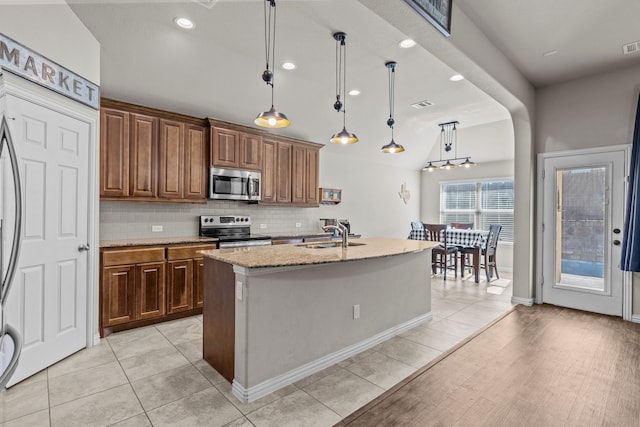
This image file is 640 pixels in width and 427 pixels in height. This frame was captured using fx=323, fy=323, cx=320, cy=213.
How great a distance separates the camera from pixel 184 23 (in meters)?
3.11

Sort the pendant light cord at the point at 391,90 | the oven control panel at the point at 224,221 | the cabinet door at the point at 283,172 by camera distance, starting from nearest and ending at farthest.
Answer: the pendant light cord at the point at 391,90
the oven control panel at the point at 224,221
the cabinet door at the point at 283,172

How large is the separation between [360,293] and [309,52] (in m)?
2.70

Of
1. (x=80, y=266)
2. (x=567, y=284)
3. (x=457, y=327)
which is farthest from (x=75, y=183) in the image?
(x=567, y=284)


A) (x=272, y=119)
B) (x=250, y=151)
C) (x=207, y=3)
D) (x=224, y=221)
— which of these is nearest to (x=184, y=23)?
(x=207, y=3)

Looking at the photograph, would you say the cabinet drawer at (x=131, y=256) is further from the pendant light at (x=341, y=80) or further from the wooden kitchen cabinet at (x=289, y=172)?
the pendant light at (x=341, y=80)

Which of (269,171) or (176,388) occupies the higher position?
(269,171)

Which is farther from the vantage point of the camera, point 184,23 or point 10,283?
point 184,23

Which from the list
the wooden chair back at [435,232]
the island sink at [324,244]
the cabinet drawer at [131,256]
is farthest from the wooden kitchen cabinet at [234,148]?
the wooden chair back at [435,232]

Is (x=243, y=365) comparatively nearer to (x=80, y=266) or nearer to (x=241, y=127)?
(x=80, y=266)

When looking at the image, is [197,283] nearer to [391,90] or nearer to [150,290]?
[150,290]

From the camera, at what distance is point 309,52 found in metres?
3.66

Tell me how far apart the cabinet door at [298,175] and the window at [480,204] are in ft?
14.8

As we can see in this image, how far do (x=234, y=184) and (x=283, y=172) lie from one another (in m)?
0.96

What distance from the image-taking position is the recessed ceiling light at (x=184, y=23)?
306 cm
